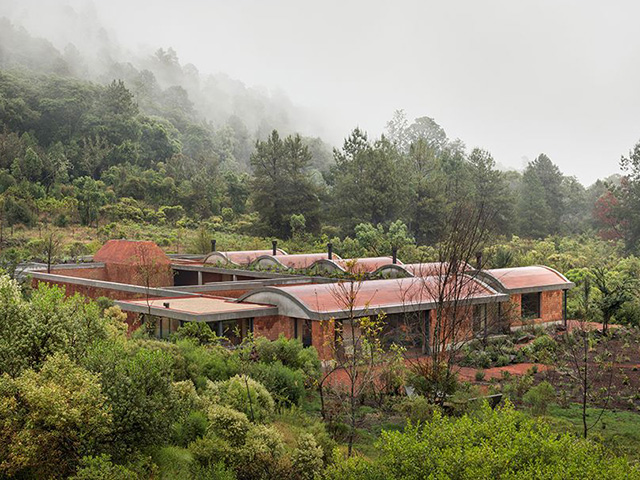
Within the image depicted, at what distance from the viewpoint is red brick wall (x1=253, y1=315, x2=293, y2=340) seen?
1900 centimetres

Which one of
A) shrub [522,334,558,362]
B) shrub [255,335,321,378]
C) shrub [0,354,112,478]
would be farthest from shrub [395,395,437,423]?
shrub [522,334,558,362]

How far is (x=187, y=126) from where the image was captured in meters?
96.1

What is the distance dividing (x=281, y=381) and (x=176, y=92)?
11357cm

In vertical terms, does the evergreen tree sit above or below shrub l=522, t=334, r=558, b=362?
above

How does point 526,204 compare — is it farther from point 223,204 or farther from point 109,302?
point 109,302

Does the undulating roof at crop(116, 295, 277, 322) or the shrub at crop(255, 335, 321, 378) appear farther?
the undulating roof at crop(116, 295, 277, 322)

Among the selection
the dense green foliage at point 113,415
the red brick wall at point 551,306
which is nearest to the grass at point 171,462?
the dense green foliage at point 113,415

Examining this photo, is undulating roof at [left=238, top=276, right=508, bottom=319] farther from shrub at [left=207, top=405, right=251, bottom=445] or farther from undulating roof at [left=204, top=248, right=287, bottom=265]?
undulating roof at [left=204, top=248, right=287, bottom=265]

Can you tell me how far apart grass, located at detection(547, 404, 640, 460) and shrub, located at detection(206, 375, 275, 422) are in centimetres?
522

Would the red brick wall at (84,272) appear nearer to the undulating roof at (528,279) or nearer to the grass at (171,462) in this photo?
the undulating roof at (528,279)

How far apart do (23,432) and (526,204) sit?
5168cm

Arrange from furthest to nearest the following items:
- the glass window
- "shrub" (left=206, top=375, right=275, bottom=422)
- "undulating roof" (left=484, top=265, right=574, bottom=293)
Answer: the glass window
"undulating roof" (left=484, top=265, right=574, bottom=293)
"shrub" (left=206, top=375, right=275, bottom=422)

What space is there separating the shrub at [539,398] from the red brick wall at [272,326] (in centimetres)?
676

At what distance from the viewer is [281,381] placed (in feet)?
45.9
